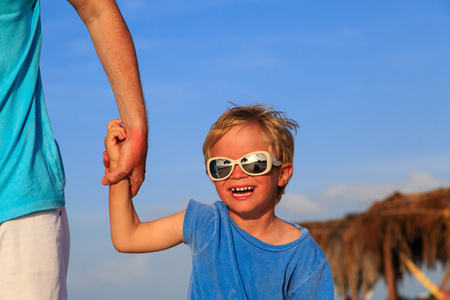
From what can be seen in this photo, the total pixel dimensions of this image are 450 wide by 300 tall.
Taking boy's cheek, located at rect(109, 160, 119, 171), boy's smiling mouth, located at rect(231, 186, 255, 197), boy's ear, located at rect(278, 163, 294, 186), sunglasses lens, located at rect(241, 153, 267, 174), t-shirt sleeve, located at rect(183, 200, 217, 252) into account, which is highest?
boy's cheek, located at rect(109, 160, 119, 171)

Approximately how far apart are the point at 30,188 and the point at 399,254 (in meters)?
9.68

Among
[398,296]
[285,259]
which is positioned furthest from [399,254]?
[285,259]

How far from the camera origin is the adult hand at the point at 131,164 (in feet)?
9.26

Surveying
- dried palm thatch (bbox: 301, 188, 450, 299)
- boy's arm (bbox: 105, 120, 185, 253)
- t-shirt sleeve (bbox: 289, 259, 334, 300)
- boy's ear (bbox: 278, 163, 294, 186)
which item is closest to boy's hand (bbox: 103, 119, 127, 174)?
boy's arm (bbox: 105, 120, 185, 253)

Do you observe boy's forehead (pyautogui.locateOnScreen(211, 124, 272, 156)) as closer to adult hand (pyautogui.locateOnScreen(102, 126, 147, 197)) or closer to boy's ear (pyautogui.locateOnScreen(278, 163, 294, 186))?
boy's ear (pyautogui.locateOnScreen(278, 163, 294, 186))

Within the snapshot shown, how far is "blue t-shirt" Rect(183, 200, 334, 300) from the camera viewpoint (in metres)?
2.98

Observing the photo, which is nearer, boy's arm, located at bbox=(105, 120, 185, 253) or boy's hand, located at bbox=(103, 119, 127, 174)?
boy's hand, located at bbox=(103, 119, 127, 174)

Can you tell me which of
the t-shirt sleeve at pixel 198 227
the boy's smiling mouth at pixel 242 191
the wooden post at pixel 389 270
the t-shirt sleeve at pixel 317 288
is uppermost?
the boy's smiling mouth at pixel 242 191

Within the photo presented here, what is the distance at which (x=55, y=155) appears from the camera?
2426 mm

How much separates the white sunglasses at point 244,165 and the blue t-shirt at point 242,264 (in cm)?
25

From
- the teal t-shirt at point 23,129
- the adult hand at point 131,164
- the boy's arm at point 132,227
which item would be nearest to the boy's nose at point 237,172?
the boy's arm at point 132,227

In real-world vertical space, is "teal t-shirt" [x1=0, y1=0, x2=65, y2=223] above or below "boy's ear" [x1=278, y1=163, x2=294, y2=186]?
above

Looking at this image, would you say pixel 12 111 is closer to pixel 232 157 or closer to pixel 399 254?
pixel 232 157

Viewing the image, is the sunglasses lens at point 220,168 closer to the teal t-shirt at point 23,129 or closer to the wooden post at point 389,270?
the teal t-shirt at point 23,129
